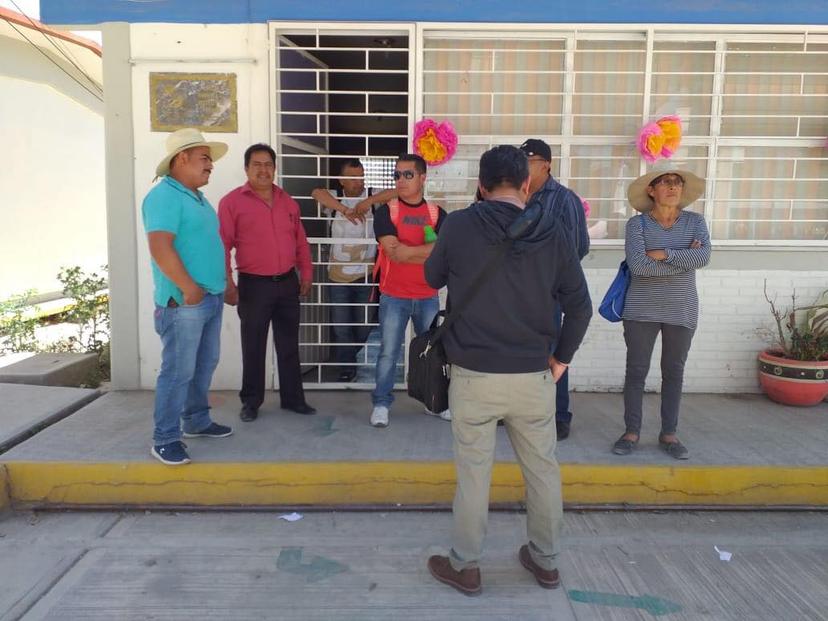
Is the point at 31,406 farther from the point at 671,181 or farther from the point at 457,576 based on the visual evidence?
the point at 671,181

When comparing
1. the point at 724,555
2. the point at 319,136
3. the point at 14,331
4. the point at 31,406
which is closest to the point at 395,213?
the point at 319,136

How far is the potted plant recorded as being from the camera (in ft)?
16.8

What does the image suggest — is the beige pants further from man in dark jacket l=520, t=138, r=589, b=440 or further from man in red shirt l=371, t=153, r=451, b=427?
man in red shirt l=371, t=153, r=451, b=427

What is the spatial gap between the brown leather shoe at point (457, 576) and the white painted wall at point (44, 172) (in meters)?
9.38

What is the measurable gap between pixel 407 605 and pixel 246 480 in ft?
4.72

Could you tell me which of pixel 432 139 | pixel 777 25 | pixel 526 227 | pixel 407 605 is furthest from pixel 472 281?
pixel 777 25

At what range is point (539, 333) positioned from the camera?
2916 mm

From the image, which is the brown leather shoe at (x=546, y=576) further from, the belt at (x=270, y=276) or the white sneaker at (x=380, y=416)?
the belt at (x=270, y=276)

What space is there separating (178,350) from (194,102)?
223cm

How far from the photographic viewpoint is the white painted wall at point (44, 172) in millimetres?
10352

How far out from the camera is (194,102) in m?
5.20

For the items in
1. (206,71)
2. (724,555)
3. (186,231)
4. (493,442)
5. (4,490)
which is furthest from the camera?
(206,71)

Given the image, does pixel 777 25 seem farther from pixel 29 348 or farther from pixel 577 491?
pixel 29 348

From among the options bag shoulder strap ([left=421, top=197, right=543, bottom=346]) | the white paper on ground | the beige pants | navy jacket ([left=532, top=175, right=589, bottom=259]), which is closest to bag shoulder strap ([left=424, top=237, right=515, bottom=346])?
bag shoulder strap ([left=421, top=197, right=543, bottom=346])
